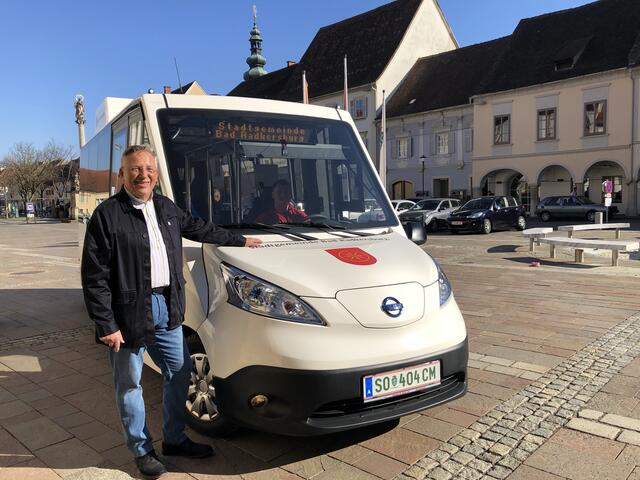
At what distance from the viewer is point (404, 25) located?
148ft

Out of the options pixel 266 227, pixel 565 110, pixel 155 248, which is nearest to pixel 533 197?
pixel 565 110

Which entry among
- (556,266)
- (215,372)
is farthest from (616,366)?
(556,266)

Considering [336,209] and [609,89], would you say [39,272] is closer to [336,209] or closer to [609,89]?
[336,209]

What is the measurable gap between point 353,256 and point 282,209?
0.99m

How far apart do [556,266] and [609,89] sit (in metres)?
24.8

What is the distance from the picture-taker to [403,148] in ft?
145

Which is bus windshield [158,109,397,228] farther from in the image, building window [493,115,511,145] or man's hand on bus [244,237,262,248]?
building window [493,115,511,145]

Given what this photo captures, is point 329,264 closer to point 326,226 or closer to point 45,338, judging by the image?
point 326,226

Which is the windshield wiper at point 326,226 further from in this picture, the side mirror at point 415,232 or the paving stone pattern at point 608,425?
the paving stone pattern at point 608,425

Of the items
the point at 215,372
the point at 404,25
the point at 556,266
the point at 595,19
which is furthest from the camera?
the point at 404,25

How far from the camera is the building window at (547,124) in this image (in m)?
34.8

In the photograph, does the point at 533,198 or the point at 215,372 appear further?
the point at 533,198

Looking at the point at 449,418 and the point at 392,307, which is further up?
the point at 392,307

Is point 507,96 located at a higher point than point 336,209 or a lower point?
higher
